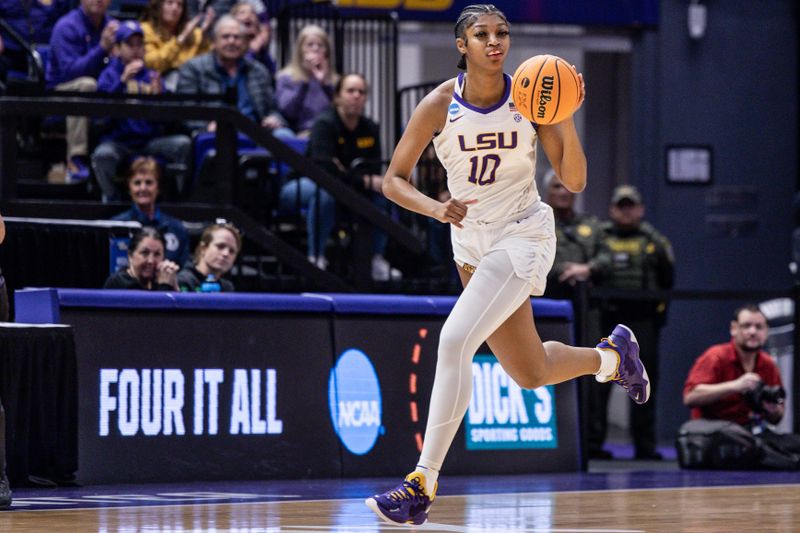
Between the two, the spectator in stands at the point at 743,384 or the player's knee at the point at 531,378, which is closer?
the player's knee at the point at 531,378

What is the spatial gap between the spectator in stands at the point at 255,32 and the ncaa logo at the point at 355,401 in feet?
11.4

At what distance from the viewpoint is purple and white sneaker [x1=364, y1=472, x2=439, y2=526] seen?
237 inches

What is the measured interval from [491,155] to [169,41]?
6.00 meters

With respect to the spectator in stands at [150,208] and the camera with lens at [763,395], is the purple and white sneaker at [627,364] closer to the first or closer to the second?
the camera with lens at [763,395]

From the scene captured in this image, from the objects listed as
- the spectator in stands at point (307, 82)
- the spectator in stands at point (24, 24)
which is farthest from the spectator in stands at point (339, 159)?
the spectator in stands at point (24, 24)

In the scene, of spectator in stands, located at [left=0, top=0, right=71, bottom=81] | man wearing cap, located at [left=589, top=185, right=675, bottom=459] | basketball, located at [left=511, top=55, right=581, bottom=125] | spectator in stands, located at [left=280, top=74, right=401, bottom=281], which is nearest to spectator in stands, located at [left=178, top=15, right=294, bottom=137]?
spectator in stands, located at [left=280, top=74, right=401, bottom=281]

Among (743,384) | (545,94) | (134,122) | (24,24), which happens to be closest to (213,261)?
(134,122)

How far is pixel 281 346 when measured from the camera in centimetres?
932

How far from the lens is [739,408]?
1074 centimetres

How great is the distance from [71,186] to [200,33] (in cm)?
186

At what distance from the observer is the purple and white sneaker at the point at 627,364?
7.29 m

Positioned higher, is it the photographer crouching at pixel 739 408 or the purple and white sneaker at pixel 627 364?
the purple and white sneaker at pixel 627 364

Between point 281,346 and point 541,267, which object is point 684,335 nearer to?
point 281,346

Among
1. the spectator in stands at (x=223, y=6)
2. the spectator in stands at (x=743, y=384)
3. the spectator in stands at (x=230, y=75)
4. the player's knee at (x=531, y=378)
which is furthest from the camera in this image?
the spectator in stands at (x=223, y=6)
